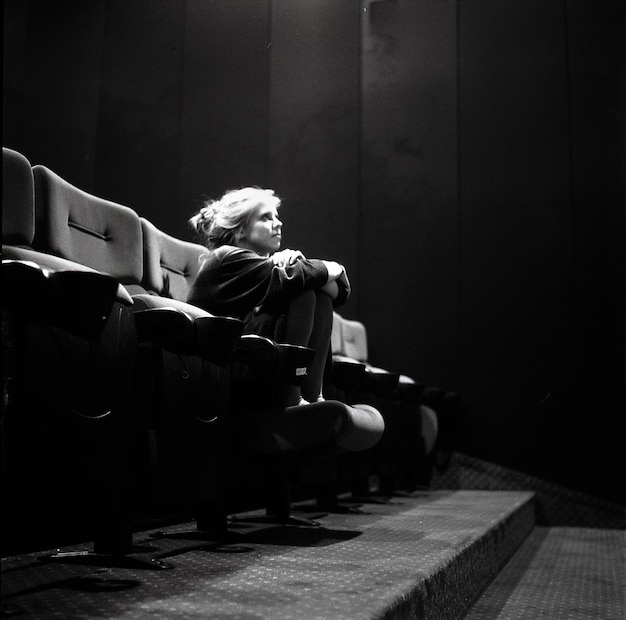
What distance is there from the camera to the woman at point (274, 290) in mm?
807

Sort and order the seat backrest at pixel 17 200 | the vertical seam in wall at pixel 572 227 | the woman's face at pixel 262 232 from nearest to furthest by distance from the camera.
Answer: the seat backrest at pixel 17 200 → the woman's face at pixel 262 232 → the vertical seam in wall at pixel 572 227

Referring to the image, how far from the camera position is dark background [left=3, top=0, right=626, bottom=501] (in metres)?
1.01

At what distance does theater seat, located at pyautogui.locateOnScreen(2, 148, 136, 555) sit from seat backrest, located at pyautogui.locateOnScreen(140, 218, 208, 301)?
47cm

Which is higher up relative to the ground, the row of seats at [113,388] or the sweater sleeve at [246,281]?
the sweater sleeve at [246,281]

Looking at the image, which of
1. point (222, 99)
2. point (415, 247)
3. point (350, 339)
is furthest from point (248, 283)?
point (415, 247)

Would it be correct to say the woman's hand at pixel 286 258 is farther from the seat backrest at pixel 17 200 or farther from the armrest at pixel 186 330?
the seat backrest at pixel 17 200

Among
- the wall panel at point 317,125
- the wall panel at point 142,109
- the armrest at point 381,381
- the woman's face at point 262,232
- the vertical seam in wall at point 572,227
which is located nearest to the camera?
the wall panel at point 142,109

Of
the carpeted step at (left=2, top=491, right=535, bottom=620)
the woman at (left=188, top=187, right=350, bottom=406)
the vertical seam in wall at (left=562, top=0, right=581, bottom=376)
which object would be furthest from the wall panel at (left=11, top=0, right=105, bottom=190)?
the vertical seam in wall at (left=562, top=0, right=581, bottom=376)

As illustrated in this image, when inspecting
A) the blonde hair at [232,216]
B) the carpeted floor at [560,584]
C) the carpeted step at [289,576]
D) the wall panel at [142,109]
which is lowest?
the carpeted floor at [560,584]

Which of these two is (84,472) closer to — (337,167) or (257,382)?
(257,382)

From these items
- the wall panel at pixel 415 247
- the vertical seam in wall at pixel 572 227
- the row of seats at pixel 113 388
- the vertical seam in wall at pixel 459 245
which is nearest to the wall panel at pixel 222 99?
the row of seats at pixel 113 388

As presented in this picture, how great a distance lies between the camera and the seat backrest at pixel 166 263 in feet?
3.25

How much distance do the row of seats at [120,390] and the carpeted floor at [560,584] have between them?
22 centimetres

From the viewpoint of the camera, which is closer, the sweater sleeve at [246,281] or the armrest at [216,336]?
the armrest at [216,336]
